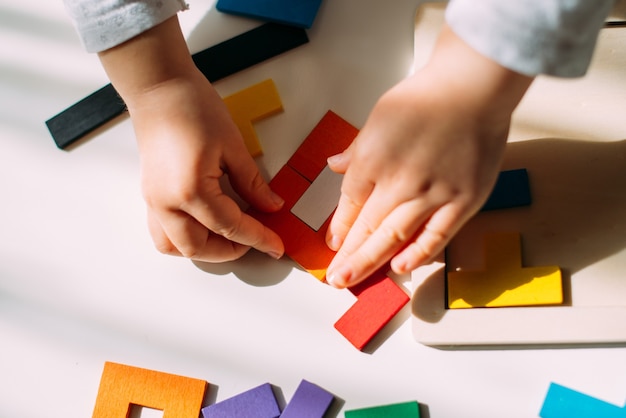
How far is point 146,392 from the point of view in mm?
715

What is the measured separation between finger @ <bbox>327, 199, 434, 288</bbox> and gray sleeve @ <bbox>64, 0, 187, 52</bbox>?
1.00 feet

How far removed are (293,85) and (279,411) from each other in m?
0.36

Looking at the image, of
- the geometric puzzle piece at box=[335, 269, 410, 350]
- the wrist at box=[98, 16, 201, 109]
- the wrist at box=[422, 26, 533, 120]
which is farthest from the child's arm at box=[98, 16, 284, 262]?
the wrist at box=[422, 26, 533, 120]

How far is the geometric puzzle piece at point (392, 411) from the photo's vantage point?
669 mm

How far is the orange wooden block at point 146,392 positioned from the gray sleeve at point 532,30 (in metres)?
0.44

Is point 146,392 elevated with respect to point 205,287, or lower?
lower

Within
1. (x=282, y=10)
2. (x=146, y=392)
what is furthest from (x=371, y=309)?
(x=282, y=10)

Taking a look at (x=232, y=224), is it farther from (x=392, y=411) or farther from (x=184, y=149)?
(x=392, y=411)

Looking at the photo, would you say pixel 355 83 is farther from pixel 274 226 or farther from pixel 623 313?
pixel 623 313

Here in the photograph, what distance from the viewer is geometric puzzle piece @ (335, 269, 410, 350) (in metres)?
0.69

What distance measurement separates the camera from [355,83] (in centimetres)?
77

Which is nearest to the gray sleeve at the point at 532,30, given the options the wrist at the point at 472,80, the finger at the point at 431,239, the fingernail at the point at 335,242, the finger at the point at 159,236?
the wrist at the point at 472,80

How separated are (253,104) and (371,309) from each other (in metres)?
0.27

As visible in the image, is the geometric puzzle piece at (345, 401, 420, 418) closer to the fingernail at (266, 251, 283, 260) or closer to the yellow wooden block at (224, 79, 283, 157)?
the fingernail at (266, 251, 283, 260)
